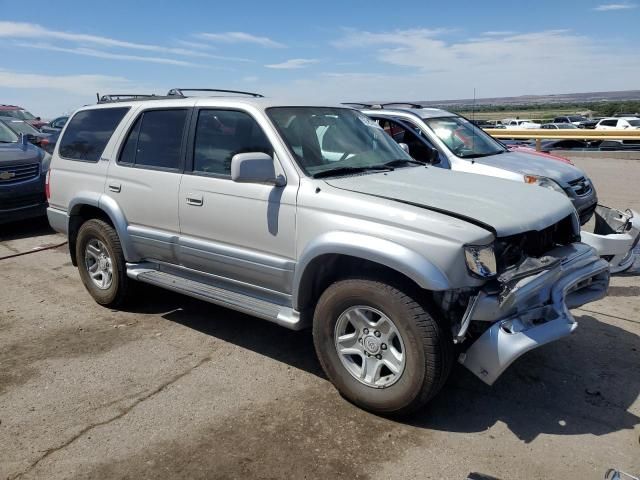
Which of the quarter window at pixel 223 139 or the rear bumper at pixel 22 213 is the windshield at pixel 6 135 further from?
the quarter window at pixel 223 139

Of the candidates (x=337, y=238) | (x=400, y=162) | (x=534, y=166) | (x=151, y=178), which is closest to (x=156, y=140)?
(x=151, y=178)

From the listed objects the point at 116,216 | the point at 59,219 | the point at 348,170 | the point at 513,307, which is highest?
the point at 348,170

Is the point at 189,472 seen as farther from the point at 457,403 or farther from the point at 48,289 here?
the point at 48,289

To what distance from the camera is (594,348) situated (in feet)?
14.5

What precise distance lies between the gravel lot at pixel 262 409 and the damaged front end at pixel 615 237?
0.50 metres

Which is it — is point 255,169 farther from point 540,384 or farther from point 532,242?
point 540,384

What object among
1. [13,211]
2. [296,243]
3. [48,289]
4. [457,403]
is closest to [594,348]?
[457,403]

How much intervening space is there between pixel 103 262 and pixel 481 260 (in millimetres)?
3682

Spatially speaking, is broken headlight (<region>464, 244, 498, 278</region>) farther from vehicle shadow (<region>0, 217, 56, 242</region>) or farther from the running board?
vehicle shadow (<region>0, 217, 56, 242</region>)

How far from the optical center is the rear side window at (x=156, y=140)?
15.3 ft

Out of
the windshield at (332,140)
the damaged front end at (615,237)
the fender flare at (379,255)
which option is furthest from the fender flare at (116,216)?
the damaged front end at (615,237)

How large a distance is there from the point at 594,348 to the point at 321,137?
2669mm

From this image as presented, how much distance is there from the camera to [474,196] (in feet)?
12.3

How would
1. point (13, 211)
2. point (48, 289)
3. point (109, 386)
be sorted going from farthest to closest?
point (13, 211) < point (48, 289) < point (109, 386)
